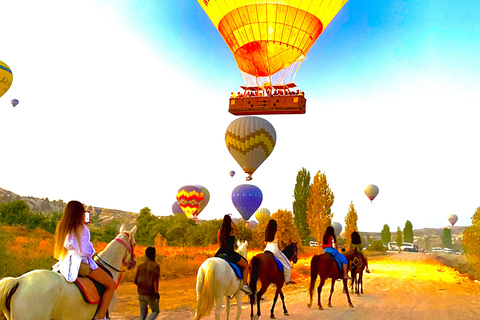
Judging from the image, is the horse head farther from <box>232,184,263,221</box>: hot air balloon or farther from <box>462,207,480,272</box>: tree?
<box>232,184,263,221</box>: hot air balloon

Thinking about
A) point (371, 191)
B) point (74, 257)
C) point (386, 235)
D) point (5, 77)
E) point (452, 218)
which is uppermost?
point (5, 77)

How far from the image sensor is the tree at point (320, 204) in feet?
132

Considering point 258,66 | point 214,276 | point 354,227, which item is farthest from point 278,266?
point 354,227

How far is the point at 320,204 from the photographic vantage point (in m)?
40.4

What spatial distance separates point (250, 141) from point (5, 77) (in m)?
22.7

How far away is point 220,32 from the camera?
1089 inches

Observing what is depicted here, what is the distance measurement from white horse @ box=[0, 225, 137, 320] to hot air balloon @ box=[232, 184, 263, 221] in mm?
50201

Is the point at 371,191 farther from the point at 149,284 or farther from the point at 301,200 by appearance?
the point at 149,284

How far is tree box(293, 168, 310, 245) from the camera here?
208 ft

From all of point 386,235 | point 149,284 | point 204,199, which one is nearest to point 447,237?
point 386,235

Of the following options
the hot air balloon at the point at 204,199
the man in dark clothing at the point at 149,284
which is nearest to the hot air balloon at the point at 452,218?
the hot air balloon at the point at 204,199

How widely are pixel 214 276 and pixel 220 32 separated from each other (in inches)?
870

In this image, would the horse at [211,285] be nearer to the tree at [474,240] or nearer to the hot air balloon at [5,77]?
the tree at [474,240]

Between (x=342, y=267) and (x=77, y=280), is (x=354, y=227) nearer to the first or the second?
(x=342, y=267)
